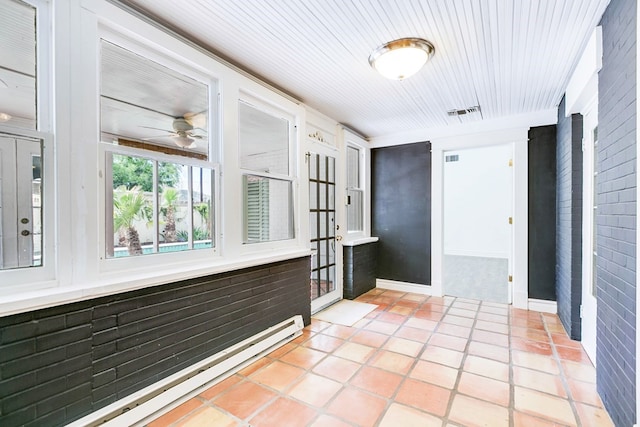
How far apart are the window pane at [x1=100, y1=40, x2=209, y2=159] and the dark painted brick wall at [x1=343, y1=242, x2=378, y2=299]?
2489 millimetres

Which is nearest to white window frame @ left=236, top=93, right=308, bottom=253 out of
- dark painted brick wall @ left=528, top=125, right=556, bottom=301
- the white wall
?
dark painted brick wall @ left=528, top=125, right=556, bottom=301

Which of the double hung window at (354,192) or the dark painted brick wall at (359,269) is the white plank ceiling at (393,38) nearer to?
the double hung window at (354,192)

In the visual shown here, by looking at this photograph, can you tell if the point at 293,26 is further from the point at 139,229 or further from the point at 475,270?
the point at 475,270

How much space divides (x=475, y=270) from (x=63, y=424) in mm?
6403

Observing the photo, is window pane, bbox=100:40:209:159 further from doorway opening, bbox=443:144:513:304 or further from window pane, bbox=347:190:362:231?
doorway opening, bbox=443:144:513:304

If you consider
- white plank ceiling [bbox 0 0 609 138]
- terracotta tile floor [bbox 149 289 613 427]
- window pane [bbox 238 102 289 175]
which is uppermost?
white plank ceiling [bbox 0 0 609 138]

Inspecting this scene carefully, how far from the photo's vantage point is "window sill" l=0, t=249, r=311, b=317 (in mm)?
1349

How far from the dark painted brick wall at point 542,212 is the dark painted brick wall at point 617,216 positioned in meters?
1.90

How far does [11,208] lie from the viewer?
144cm

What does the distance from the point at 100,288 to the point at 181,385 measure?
0.85m

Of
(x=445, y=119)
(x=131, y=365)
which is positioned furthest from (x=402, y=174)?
(x=131, y=365)

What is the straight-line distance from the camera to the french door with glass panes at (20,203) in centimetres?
142

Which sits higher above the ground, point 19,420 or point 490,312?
point 19,420

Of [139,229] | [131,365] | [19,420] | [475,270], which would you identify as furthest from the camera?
[475,270]
